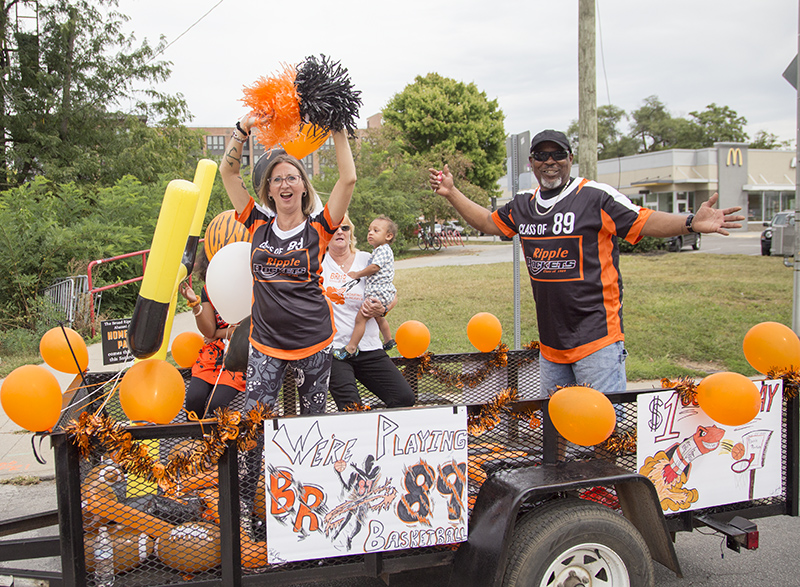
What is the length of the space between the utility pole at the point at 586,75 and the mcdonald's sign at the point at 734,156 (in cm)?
4166

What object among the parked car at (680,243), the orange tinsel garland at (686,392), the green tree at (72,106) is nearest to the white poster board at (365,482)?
the orange tinsel garland at (686,392)

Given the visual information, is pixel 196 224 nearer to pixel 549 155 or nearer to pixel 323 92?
pixel 323 92

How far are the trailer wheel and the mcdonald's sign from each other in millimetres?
48403

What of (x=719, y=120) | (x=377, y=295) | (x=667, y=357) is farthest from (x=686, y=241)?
(x=719, y=120)

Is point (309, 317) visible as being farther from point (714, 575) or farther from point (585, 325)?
point (714, 575)

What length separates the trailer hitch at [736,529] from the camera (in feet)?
8.26

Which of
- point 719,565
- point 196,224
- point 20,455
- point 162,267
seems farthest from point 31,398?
point 20,455

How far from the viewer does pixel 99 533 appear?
2.16m

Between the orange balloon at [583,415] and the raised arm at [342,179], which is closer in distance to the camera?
the orange balloon at [583,415]

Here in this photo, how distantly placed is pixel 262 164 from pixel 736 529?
272 centimetres

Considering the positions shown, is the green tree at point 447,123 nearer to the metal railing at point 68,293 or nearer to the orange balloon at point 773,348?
the metal railing at point 68,293

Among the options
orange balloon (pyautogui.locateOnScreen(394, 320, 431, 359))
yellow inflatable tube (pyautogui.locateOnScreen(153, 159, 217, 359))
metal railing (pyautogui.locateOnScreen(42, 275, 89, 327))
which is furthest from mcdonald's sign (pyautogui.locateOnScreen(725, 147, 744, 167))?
yellow inflatable tube (pyautogui.locateOnScreen(153, 159, 217, 359))

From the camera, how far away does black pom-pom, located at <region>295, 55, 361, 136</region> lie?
2582 millimetres

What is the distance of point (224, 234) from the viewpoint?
10.7 ft
